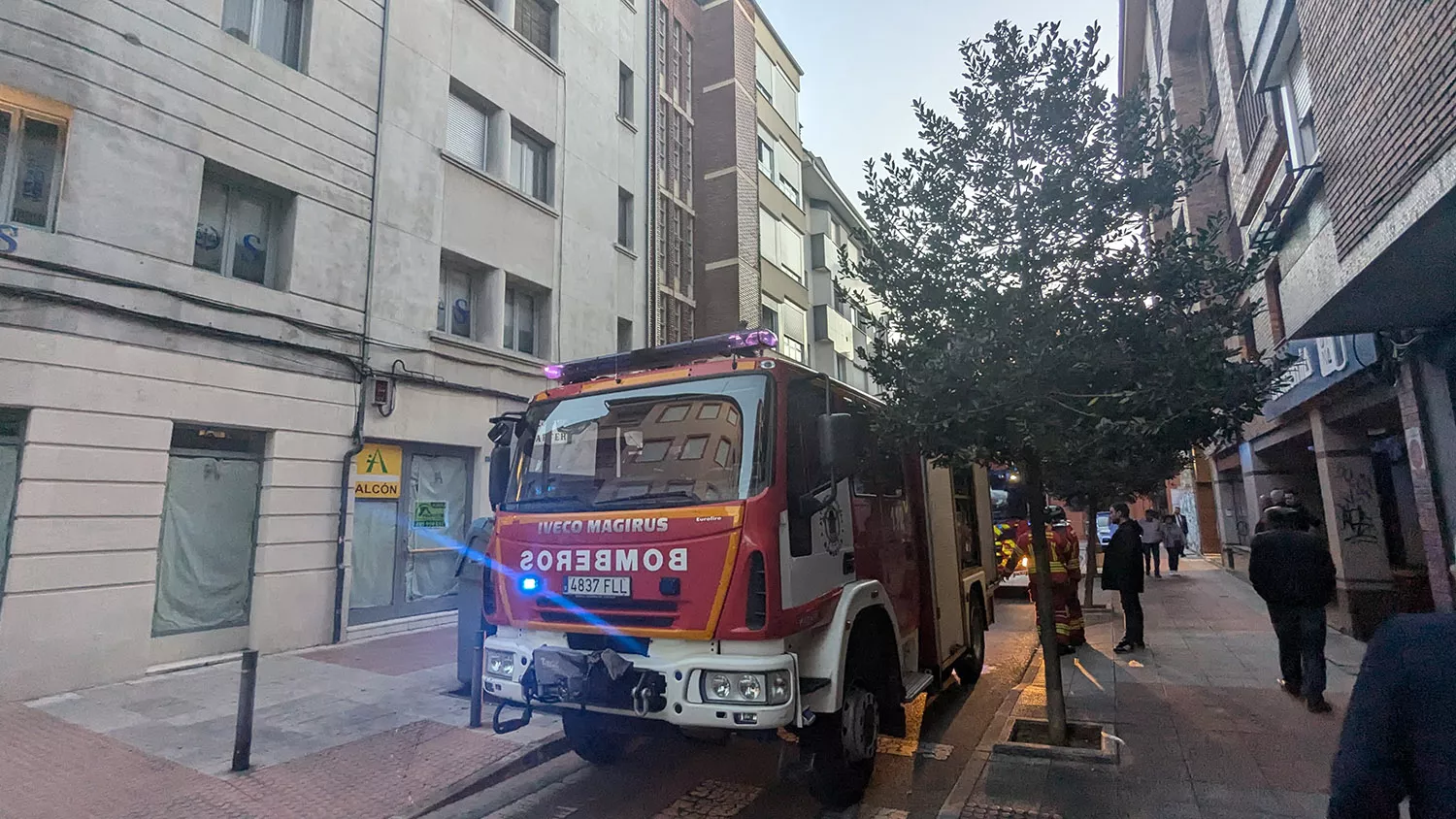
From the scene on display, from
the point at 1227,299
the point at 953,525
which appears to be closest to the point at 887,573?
the point at 953,525

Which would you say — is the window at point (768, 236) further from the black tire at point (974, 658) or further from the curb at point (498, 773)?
the curb at point (498, 773)

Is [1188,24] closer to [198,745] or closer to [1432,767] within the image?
[1432,767]

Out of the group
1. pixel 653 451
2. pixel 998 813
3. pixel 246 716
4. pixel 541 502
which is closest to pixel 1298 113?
pixel 998 813

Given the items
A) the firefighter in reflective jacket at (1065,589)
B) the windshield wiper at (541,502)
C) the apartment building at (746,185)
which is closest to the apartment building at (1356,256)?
the firefighter in reflective jacket at (1065,589)

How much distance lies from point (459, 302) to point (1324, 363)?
1257 centimetres

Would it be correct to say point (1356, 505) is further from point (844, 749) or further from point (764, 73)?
point (764, 73)

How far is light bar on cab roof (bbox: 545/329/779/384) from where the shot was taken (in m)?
4.87

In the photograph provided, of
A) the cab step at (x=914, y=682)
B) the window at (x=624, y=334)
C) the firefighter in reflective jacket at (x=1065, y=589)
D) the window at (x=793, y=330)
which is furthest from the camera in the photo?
the window at (x=793, y=330)

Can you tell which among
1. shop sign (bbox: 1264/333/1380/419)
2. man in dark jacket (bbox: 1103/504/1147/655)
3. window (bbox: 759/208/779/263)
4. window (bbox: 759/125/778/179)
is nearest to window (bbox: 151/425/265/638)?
man in dark jacket (bbox: 1103/504/1147/655)

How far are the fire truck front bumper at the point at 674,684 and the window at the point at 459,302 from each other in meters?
8.80

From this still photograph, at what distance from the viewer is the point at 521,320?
13.8 meters

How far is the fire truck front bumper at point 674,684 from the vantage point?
3.90 metres

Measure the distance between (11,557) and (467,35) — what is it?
1003cm

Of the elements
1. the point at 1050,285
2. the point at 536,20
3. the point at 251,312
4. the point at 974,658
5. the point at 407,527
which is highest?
the point at 536,20
